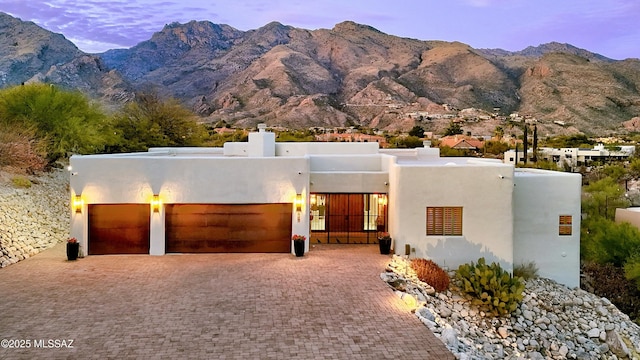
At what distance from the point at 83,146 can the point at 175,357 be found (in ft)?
68.8

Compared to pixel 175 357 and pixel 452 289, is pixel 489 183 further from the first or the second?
pixel 175 357

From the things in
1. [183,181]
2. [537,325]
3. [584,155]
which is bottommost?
[537,325]

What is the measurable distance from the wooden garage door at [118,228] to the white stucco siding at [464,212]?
7629mm

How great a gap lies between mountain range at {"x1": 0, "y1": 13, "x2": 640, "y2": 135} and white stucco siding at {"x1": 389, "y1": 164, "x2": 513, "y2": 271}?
48314mm

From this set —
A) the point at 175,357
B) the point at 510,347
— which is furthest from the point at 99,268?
the point at 510,347

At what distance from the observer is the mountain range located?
251 ft

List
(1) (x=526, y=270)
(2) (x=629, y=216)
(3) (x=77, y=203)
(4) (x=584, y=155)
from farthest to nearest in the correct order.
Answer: (4) (x=584, y=155), (2) (x=629, y=216), (1) (x=526, y=270), (3) (x=77, y=203)

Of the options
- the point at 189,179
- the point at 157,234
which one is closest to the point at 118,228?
the point at 157,234

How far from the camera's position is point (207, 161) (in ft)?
46.6

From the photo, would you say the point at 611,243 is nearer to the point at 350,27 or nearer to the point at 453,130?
the point at 453,130

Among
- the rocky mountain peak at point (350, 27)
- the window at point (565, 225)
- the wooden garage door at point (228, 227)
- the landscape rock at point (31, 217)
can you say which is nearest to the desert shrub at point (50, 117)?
the landscape rock at point (31, 217)

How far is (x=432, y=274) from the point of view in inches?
502

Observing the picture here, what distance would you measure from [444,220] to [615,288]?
7.23 m

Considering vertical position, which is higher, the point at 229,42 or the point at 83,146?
the point at 229,42
